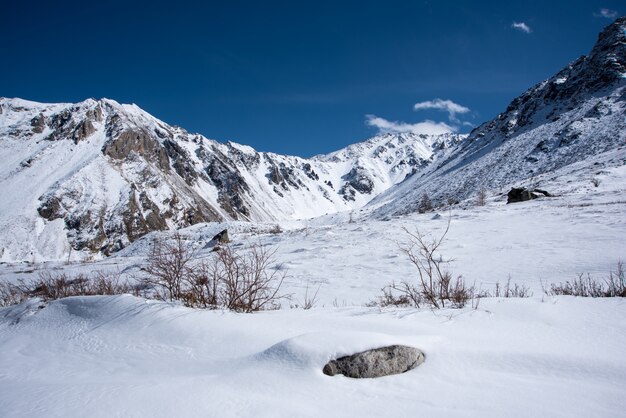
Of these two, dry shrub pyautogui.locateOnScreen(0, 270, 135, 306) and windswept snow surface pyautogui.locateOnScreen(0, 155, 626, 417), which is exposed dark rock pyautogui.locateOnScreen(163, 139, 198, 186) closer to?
dry shrub pyautogui.locateOnScreen(0, 270, 135, 306)

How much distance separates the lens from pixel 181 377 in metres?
2.23

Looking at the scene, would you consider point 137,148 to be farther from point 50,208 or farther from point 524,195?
point 524,195

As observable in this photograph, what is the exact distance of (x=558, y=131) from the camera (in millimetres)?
36094

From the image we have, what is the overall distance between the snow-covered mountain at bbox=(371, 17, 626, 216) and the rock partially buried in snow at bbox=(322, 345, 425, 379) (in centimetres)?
2488

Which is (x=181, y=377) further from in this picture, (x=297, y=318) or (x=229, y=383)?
(x=297, y=318)

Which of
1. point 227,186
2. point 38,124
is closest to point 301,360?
point 38,124

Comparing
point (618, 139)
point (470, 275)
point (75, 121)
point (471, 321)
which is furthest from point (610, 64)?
point (75, 121)

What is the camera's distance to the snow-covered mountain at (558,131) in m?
Result: 30.9

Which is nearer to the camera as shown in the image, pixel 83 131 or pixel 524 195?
pixel 524 195

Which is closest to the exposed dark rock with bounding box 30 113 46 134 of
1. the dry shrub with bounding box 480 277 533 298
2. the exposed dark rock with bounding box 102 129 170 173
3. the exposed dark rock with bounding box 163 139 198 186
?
the exposed dark rock with bounding box 102 129 170 173

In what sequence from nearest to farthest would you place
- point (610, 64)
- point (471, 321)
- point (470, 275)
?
1. point (471, 321)
2. point (470, 275)
3. point (610, 64)

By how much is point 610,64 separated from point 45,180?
8983 centimetres

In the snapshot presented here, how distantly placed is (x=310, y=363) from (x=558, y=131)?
4343 cm

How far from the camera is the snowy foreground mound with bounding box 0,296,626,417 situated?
183 cm
